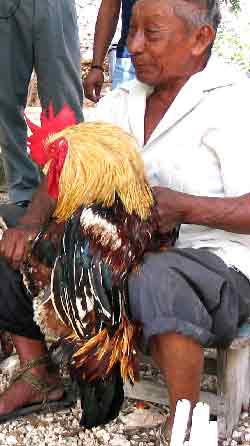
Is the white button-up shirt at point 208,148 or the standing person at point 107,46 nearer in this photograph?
the white button-up shirt at point 208,148

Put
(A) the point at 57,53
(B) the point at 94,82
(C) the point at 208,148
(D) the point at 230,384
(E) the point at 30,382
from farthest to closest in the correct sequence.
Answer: (A) the point at 57,53 < (B) the point at 94,82 < (E) the point at 30,382 < (D) the point at 230,384 < (C) the point at 208,148

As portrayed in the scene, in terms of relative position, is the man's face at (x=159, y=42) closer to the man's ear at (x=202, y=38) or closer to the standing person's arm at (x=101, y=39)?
the man's ear at (x=202, y=38)

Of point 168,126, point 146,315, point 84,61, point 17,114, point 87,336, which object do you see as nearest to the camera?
point 146,315

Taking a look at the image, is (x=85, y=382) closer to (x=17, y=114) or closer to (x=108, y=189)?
(x=108, y=189)

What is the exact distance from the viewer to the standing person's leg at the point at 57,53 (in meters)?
3.60

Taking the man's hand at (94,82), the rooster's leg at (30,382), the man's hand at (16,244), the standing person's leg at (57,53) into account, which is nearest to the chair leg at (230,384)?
the rooster's leg at (30,382)

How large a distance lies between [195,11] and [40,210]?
2.98 ft

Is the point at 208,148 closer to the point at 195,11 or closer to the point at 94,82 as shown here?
the point at 195,11

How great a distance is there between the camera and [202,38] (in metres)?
2.41

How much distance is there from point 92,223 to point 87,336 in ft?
1.27

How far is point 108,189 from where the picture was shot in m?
2.12

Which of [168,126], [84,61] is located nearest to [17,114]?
[168,126]

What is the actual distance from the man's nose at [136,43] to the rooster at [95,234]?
34cm

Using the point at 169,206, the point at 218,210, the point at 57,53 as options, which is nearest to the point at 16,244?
the point at 169,206
